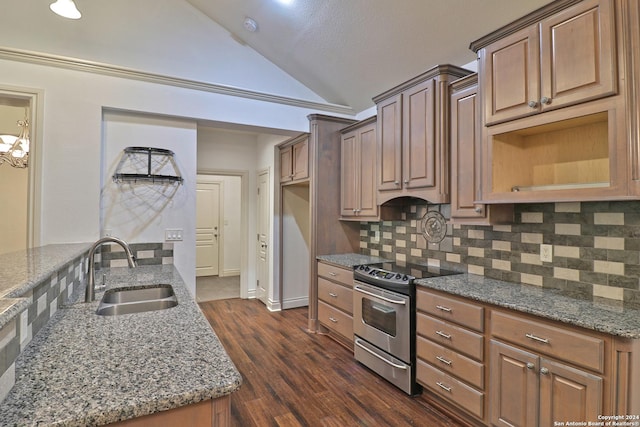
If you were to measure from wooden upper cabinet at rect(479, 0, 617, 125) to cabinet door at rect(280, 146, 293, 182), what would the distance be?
2.65 metres

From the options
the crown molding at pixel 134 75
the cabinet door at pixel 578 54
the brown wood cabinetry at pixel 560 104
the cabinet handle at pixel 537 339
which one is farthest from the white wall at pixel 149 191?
the cabinet door at pixel 578 54

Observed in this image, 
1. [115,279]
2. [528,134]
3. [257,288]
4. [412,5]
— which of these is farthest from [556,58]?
[257,288]

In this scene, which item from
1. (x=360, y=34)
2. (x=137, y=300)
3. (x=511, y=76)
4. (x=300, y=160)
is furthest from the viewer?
(x=300, y=160)

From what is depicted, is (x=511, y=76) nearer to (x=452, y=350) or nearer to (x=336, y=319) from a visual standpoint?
(x=452, y=350)

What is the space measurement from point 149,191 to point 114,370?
241cm

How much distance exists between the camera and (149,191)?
3.02m

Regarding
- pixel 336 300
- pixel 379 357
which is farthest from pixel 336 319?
pixel 379 357

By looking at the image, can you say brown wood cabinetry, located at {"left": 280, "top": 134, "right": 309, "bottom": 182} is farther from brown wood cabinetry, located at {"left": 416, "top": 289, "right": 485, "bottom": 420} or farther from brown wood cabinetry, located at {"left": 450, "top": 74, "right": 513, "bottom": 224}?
Result: brown wood cabinetry, located at {"left": 416, "top": 289, "right": 485, "bottom": 420}

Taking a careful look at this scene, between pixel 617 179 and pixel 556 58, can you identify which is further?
pixel 556 58

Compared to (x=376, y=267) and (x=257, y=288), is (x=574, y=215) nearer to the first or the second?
(x=376, y=267)

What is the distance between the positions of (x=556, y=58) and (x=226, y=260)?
6.62 m

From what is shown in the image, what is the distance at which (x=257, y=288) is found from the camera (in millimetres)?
5207

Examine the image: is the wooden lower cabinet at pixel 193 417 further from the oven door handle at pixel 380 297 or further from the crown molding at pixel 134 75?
the crown molding at pixel 134 75

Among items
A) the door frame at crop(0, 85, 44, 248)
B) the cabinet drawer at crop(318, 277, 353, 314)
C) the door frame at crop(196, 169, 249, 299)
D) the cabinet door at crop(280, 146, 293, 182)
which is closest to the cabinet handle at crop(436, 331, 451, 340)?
the cabinet drawer at crop(318, 277, 353, 314)
